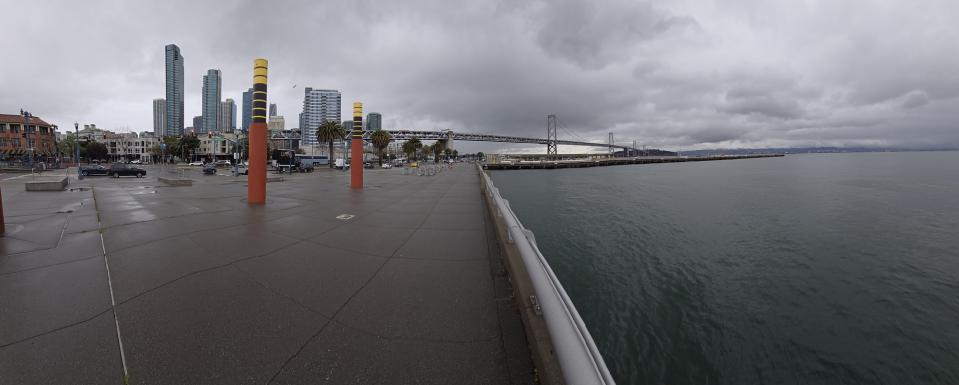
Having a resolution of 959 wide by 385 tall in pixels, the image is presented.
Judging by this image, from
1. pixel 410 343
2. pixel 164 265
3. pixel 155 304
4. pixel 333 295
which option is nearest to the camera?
pixel 410 343

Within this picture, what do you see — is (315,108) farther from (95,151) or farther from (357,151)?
(357,151)

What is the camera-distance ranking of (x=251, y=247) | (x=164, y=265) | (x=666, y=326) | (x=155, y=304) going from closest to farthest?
(x=155, y=304), (x=164, y=265), (x=251, y=247), (x=666, y=326)

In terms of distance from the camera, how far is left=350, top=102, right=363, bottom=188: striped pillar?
1930 cm

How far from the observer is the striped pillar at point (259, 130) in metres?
12.2

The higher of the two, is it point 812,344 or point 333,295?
point 333,295

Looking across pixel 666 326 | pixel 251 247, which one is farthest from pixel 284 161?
pixel 666 326

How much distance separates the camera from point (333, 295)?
4.20m

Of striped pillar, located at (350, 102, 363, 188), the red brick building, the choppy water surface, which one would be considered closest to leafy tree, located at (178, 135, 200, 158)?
the red brick building

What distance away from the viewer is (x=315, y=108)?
18600 cm

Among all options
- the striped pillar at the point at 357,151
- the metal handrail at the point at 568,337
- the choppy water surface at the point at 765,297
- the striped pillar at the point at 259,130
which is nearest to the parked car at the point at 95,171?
the striped pillar at the point at 357,151

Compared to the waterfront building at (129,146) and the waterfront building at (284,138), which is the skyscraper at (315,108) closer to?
the waterfront building at (284,138)

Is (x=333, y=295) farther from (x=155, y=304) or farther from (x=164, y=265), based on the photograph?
(x=164, y=265)

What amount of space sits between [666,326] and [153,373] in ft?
24.8

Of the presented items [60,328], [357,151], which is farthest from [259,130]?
[60,328]
